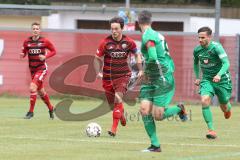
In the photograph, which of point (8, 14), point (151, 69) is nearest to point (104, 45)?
point (151, 69)

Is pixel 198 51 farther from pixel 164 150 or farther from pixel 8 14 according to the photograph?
pixel 8 14

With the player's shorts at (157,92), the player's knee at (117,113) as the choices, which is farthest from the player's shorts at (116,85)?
the player's shorts at (157,92)

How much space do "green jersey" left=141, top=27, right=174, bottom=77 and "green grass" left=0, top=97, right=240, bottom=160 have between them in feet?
4.14

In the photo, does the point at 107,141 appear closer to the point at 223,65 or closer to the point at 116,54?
the point at 116,54

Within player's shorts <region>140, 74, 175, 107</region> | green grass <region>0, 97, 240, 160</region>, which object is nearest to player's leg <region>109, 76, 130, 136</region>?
green grass <region>0, 97, 240, 160</region>

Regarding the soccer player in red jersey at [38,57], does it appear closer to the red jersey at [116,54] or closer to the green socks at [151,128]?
the red jersey at [116,54]

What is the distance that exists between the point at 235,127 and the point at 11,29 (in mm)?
13503

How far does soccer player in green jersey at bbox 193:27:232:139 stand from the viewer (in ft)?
53.4

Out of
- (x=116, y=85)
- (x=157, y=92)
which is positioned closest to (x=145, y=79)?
(x=157, y=92)

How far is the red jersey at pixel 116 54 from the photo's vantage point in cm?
1692

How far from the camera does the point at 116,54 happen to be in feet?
55.8

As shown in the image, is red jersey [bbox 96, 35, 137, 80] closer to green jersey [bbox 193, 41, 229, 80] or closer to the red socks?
the red socks

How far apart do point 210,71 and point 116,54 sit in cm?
181

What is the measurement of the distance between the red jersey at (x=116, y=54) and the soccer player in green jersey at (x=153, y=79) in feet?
9.52
